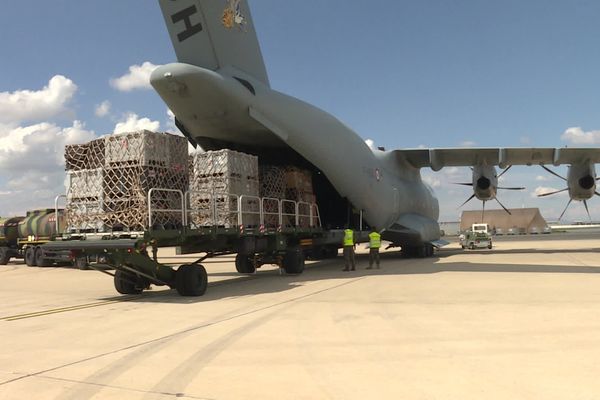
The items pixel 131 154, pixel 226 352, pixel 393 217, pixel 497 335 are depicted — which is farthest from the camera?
pixel 393 217

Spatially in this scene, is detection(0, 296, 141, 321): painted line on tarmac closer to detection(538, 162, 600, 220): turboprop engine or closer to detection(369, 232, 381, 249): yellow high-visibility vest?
detection(369, 232, 381, 249): yellow high-visibility vest

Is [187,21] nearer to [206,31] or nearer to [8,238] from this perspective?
[206,31]

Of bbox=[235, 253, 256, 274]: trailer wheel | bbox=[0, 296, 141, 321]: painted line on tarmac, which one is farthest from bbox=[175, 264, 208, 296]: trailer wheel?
bbox=[235, 253, 256, 274]: trailer wheel

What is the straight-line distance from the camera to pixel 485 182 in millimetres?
21984

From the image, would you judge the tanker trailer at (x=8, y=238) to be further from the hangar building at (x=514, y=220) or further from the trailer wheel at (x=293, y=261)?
the hangar building at (x=514, y=220)

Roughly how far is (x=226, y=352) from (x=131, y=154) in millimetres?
6241

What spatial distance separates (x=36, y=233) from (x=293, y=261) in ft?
51.7

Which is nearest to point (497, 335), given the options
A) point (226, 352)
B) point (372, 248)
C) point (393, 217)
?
point (226, 352)

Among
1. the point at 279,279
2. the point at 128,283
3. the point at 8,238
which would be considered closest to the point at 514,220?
the point at 8,238

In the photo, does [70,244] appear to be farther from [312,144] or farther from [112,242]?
[312,144]

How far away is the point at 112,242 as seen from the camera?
9.77 meters

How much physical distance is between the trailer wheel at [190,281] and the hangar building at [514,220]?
73290 millimetres

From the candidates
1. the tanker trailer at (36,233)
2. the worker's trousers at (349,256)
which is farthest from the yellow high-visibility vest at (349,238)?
the tanker trailer at (36,233)

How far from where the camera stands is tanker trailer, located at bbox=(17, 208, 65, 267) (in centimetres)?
2375
